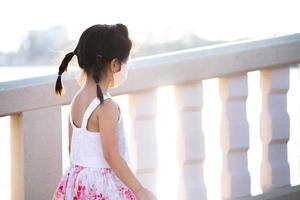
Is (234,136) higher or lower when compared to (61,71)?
lower

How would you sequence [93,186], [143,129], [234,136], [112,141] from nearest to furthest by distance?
[112,141] → [93,186] → [143,129] → [234,136]

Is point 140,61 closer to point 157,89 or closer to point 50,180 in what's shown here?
point 157,89

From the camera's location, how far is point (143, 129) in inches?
142

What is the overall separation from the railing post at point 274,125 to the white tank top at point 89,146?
1.07 m

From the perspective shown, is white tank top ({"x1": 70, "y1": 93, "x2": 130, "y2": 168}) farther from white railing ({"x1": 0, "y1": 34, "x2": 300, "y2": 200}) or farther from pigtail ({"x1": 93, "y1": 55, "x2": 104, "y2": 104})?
white railing ({"x1": 0, "y1": 34, "x2": 300, "y2": 200})

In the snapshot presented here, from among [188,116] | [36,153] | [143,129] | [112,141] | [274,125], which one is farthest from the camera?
[274,125]

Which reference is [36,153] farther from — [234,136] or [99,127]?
[234,136]

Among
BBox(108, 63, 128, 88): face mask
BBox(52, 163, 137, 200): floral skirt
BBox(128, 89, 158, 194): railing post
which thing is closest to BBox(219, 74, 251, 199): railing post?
BBox(128, 89, 158, 194): railing post

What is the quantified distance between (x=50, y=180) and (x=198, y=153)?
30.8 inches

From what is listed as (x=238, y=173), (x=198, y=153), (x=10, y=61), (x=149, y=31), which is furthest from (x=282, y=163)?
(x=10, y=61)

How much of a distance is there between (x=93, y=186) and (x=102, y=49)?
0.59 meters

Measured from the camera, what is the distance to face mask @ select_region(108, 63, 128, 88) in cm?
319

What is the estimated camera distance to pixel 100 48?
10.1 feet

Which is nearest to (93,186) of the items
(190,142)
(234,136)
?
(190,142)
